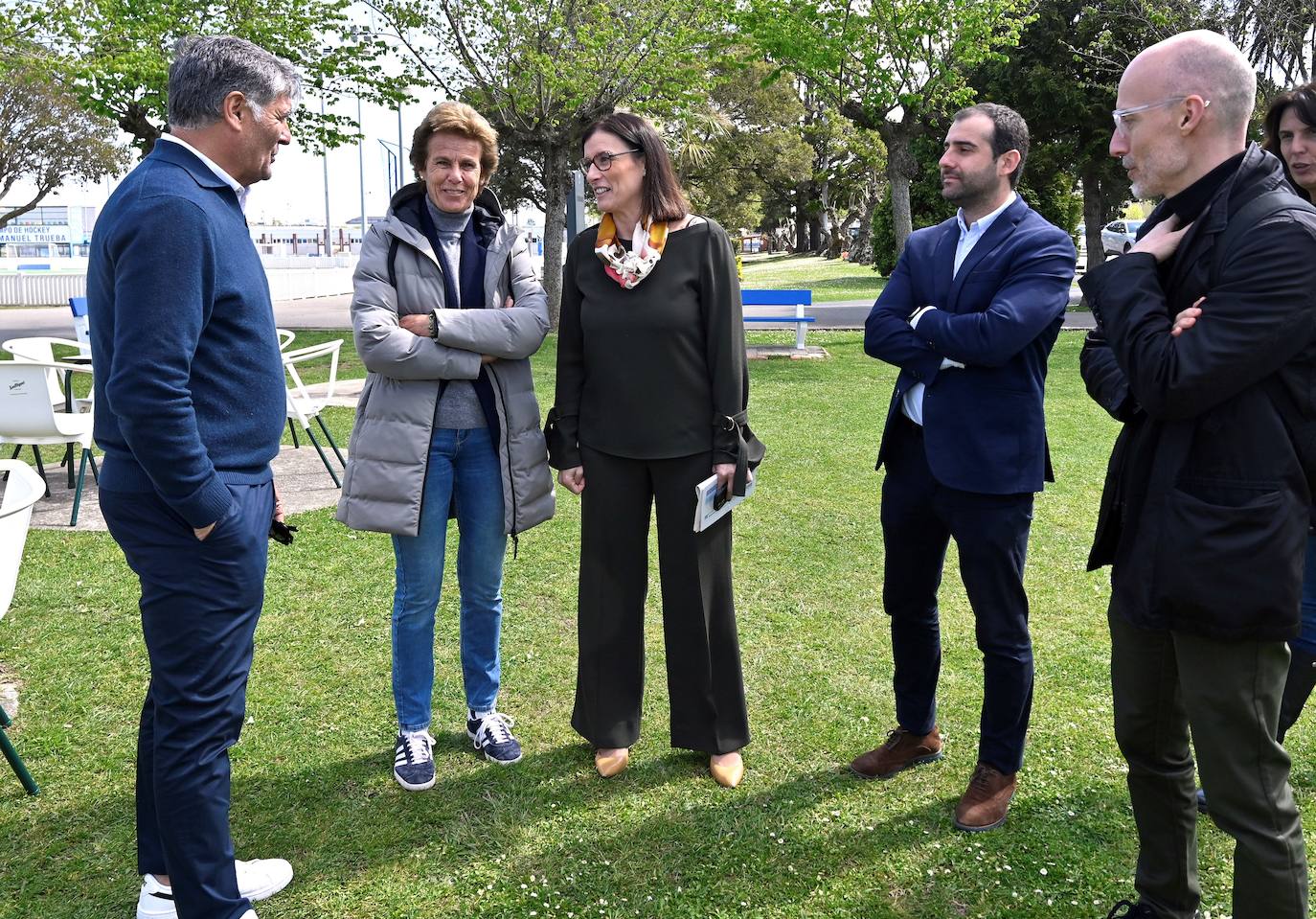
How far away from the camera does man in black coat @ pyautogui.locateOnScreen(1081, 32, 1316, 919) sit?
2035mm

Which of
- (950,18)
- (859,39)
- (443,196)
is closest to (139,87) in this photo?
(859,39)

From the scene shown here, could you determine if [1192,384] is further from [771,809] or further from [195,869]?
[195,869]

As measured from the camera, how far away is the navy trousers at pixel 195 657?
2.41 metres

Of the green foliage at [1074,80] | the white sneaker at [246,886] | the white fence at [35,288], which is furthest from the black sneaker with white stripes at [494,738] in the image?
the white fence at [35,288]

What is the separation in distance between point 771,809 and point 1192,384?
1.91 meters

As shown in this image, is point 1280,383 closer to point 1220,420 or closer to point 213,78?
point 1220,420

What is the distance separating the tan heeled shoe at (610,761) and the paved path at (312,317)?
12274 millimetres

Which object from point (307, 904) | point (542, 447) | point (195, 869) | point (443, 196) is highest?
point (443, 196)

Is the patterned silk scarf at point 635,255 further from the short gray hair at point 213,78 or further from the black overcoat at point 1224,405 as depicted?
the black overcoat at point 1224,405

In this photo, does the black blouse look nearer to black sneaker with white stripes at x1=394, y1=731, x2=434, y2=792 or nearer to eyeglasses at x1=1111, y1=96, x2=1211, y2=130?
black sneaker with white stripes at x1=394, y1=731, x2=434, y2=792

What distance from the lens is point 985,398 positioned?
3082mm

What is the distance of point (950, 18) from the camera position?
17.0 metres

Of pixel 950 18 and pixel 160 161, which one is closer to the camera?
pixel 160 161

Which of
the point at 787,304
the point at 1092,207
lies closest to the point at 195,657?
the point at 787,304
